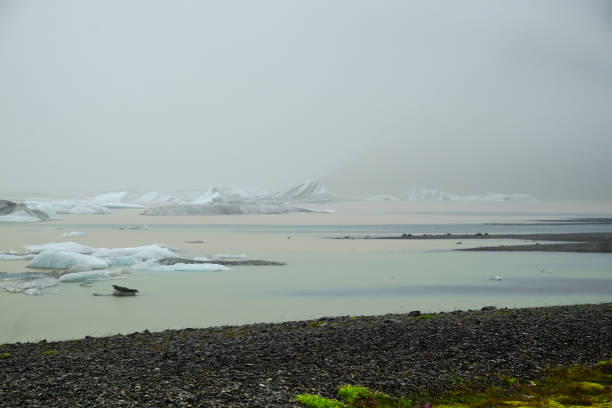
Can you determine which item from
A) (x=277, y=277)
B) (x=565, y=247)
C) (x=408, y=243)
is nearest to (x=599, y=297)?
(x=277, y=277)

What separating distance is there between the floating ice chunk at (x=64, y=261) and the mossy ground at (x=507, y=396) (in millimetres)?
16024

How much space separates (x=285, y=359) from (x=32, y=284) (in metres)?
12.0

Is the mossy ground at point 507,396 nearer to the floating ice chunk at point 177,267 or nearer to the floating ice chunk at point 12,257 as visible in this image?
the floating ice chunk at point 177,267

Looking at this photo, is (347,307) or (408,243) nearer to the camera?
(347,307)

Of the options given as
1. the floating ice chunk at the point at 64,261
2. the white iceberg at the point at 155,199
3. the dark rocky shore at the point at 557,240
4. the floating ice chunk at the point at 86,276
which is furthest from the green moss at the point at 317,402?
the white iceberg at the point at 155,199

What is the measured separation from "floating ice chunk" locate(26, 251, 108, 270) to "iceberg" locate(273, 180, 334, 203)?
3535 inches

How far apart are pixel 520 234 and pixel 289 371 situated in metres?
37.3

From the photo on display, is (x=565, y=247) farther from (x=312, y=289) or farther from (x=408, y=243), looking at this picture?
(x=312, y=289)

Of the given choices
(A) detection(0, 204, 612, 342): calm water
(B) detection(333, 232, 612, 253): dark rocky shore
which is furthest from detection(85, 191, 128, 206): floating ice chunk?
(A) detection(0, 204, 612, 342): calm water

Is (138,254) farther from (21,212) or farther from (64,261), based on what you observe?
(21,212)

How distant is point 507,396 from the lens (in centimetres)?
734

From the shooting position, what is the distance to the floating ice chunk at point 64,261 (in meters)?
21.4

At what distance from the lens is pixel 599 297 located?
55.5 ft

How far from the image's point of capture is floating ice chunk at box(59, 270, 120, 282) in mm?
19125
